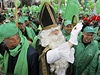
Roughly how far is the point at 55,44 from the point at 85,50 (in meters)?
1.21

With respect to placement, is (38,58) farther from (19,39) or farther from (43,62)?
(19,39)

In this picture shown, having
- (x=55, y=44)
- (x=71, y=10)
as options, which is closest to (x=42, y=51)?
(x=55, y=44)

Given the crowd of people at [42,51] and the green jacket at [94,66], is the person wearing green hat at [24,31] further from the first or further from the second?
the crowd of people at [42,51]

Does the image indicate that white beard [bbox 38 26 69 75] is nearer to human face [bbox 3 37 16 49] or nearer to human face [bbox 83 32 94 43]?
human face [bbox 3 37 16 49]

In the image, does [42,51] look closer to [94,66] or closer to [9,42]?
[9,42]

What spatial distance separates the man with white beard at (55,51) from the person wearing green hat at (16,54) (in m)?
0.13

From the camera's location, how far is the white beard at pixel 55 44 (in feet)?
8.81

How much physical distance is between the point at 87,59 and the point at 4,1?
14.4 m

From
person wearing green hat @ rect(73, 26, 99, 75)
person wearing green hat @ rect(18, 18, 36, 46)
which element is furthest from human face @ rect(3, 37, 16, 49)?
person wearing green hat @ rect(18, 18, 36, 46)

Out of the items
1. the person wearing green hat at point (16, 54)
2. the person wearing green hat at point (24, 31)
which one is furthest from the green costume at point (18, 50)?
the person wearing green hat at point (24, 31)

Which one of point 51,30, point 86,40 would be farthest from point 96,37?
point 51,30

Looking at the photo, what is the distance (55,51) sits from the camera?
8.18ft

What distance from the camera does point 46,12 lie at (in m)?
2.79

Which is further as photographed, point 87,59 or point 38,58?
point 87,59
